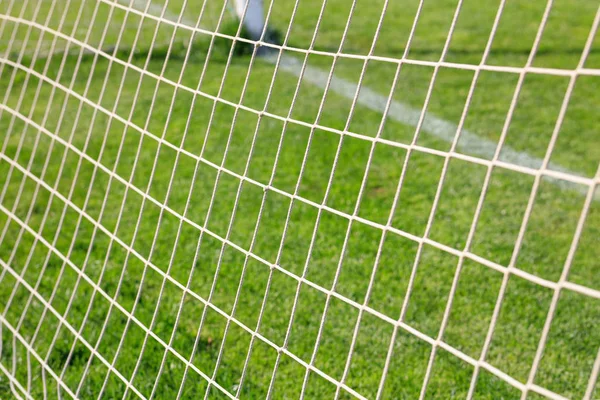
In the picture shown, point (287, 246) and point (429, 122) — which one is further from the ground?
point (429, 122)

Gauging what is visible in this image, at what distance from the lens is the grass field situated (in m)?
2.19

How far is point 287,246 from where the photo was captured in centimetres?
312

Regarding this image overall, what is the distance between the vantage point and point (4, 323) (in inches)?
101

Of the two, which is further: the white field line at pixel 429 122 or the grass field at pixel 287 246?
the white field line at pixel 429 122

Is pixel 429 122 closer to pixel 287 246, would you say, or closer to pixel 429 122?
pixel 429 122

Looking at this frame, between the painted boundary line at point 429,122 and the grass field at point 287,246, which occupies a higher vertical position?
the painted boundary line at point 429,122

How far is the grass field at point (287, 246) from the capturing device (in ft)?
7.19

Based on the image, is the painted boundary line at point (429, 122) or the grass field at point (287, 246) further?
the painted boundary line at point (429, 122)

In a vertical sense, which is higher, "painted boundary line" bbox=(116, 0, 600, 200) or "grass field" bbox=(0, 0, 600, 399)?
"painted boundary line" bbox=(116, 0, 600, 200)

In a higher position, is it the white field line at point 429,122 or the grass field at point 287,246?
the white field line at point 429,122

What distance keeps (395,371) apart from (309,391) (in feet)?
1.01

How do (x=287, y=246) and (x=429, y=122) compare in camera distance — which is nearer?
(x=287, y=246)

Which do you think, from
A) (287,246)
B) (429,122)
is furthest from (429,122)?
(287,246)

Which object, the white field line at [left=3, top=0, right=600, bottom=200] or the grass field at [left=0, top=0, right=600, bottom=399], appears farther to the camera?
the white field line at [left=3, top=0, right=600, bottom=200]
